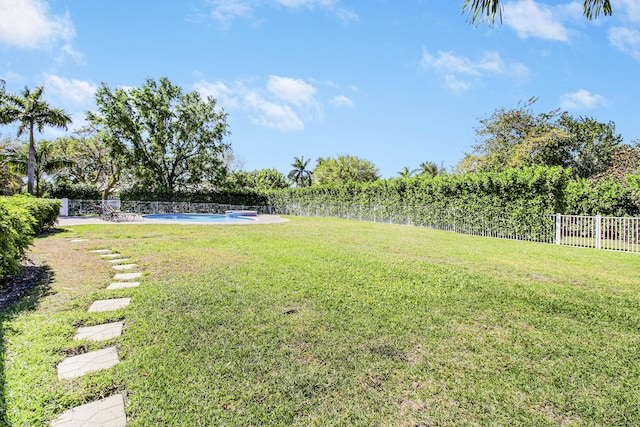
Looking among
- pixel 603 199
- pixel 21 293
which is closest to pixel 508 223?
pixel 603 199

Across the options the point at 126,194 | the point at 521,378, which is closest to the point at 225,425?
the point at 521,378

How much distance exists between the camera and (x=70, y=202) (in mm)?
22000

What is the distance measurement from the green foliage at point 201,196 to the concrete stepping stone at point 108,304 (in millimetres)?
25691

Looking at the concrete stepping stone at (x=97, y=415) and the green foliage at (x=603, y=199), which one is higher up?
the green foliage at (x=603, y=199)

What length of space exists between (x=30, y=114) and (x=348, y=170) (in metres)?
32.6

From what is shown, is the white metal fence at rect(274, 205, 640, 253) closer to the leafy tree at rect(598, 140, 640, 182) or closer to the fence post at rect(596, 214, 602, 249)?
the fence post at rect(596, 214, 602, 249)

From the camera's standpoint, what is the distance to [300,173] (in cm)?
4919

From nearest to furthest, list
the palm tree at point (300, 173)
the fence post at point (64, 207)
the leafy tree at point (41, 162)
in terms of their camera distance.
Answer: the fence post at point (64, 207) < the leafy tree at point (41, 162) < the palm tree at point (300, 173)

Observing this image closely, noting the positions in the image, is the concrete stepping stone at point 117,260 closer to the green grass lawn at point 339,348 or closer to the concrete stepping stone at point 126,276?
the green grass lawn at point 339,348

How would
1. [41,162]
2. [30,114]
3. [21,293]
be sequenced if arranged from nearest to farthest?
[21,293], [30,114], [41,162]

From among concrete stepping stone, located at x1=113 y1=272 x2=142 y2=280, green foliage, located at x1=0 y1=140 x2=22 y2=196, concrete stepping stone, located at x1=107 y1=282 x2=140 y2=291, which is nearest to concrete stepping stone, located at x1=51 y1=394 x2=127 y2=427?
concrete stepping stone, located at x1=107 y1=282 x2=140 y2=291

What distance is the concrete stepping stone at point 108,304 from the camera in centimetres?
369

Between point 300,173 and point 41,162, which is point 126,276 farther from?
point 300,173

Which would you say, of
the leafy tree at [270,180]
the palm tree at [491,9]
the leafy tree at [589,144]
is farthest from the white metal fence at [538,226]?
the leafy tree at [270,180]
